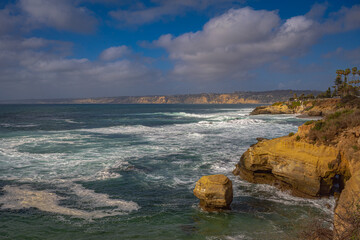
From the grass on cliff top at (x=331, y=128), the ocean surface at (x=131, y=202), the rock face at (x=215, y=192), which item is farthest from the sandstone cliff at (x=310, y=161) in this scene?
the rock face at (x=215, y=192)

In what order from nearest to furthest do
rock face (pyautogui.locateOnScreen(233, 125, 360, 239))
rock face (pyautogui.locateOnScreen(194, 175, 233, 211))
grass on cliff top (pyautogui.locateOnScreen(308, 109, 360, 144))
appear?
1. rock face (pyautogui.locateOnScreen(194, 175, 233, 211))
2. rock face (pyautogui.locateOnScreen(233, 125, 360, 239))
3. grass on cliff top (pyautogui.locateOnScreen(308, 109, 360, 144))

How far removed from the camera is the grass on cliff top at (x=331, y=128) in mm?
12094

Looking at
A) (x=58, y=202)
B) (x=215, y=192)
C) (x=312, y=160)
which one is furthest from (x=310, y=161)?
(x=58, y=202)

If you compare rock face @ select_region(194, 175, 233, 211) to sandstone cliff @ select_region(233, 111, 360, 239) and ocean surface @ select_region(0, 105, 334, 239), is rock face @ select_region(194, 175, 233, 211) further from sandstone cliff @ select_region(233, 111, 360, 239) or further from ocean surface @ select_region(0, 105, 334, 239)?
sandstone cliff @ select_region(233, 111, 360, 239)

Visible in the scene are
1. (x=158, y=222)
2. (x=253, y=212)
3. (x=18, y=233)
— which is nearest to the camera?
(x=18, y=233)

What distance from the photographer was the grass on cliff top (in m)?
12.1

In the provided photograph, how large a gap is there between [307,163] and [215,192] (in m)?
4.81

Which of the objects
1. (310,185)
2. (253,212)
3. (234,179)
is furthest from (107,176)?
(310,185)

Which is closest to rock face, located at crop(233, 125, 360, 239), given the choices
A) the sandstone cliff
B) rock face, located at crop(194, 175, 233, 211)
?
the sandstone cliff

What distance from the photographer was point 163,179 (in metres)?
14.2

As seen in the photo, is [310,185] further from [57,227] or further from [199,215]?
[57,227]

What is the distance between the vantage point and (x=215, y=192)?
957cm

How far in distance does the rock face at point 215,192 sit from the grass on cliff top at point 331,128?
560 centimetres

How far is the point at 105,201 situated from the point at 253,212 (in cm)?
634
